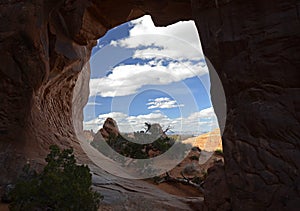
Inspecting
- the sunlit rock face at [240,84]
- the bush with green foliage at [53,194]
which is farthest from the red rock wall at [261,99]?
the bush with green foliage at [53,194]

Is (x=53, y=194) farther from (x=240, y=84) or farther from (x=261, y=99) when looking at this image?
(x=261, y=99)

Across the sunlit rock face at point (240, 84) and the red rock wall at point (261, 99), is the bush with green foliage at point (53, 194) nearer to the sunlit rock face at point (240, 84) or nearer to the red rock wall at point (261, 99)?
the sunlit rock face at point (240, 84)

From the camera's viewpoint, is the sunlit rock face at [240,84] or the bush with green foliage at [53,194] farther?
the bush with green foliage at [53,194]

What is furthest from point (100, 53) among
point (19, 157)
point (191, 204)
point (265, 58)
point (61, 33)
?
point (265, 58)

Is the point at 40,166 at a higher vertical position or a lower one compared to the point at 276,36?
lower

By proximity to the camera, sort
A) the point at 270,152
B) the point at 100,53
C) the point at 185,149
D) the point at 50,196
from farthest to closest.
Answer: the point at 185,149
the point at 100,53
the point at 50,196
the point at 270,152

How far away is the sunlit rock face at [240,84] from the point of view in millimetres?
4559

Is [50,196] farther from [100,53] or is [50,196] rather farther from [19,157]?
[100,53]

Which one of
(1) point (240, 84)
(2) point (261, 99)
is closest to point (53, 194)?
(1) point (240, 84)

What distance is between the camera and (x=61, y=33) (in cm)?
1030

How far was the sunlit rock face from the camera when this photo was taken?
4559 mm

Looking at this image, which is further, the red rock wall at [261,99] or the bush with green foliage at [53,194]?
the bush with green foliage at [53,194]

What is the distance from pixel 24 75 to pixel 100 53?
4805 mm

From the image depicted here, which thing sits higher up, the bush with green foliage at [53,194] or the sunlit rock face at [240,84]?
the sunlit rock face at [240,84]
